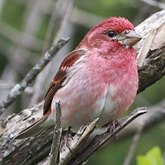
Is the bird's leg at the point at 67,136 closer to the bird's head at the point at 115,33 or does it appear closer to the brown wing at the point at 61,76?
the brown wing at the point at 61,76

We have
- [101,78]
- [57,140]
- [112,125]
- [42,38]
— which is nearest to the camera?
[57,140]

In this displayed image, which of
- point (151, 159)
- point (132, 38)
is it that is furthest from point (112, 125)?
point (132, 38)

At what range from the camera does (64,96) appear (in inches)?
247

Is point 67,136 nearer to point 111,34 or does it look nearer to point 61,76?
point 61,76

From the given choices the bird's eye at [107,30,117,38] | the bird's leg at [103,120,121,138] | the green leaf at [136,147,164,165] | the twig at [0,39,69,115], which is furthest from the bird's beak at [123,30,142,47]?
the green leaf at [136,147,164,165]

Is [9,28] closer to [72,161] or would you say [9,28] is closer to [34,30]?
[34,30]

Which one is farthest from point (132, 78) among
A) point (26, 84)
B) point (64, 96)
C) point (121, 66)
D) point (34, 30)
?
point (34, 30)

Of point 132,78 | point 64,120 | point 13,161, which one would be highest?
point 132,78

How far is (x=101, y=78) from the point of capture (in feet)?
20.2

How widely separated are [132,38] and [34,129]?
44.9 inches

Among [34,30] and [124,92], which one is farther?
[34,30]

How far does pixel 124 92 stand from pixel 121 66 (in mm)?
226

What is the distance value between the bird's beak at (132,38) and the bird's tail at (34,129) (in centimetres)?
95

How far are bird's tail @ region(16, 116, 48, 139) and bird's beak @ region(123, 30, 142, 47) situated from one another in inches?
37.5
